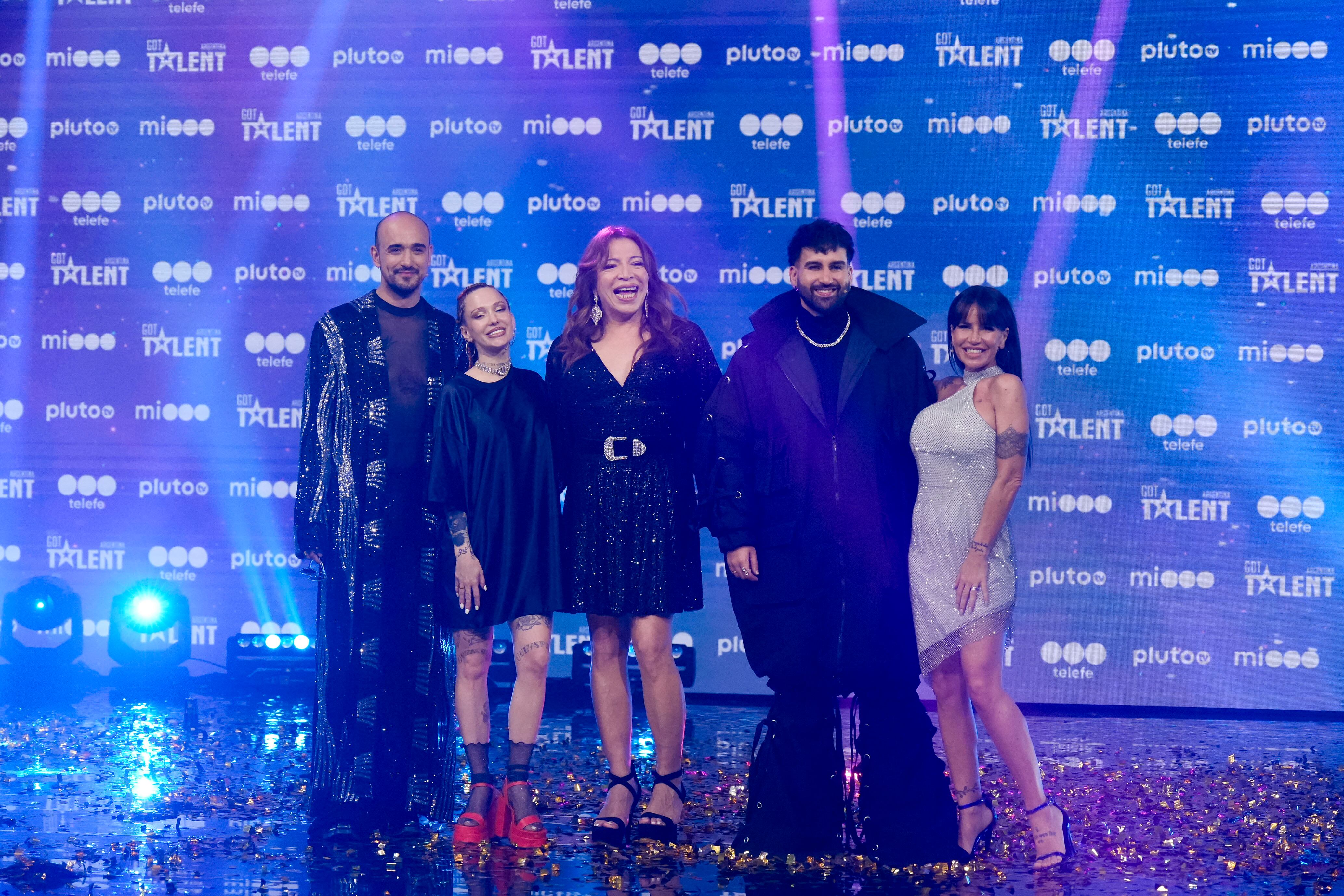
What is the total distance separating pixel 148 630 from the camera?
18.3 ft

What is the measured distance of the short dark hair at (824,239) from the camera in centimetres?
317

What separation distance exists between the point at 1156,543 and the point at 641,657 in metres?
2.95

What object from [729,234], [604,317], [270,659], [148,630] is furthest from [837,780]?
[148,630]

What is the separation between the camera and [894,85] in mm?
5484

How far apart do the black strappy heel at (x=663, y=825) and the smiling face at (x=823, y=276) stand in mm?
1300

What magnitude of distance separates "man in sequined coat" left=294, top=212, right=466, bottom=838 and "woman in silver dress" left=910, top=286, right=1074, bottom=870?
1.35 m

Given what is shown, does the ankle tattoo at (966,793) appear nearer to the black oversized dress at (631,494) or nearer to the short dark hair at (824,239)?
the black oversized dress at (631,494)

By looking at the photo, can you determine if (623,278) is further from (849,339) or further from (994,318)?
(994,318)

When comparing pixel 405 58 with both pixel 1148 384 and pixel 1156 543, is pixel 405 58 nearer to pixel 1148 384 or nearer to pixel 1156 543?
pixel 1148 384

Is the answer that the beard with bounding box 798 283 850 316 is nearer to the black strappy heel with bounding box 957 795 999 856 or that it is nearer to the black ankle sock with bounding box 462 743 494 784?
the black strappy heel with bounding box 957 795 999 856

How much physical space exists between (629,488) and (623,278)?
557 mm

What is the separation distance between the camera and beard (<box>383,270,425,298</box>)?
354cm

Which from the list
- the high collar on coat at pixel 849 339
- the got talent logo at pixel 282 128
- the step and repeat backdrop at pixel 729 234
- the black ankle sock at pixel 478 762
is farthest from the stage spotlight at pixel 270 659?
the high collar on coat at pixel 849 339

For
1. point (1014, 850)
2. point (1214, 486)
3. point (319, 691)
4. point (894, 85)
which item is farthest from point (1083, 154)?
point (319, 691)
